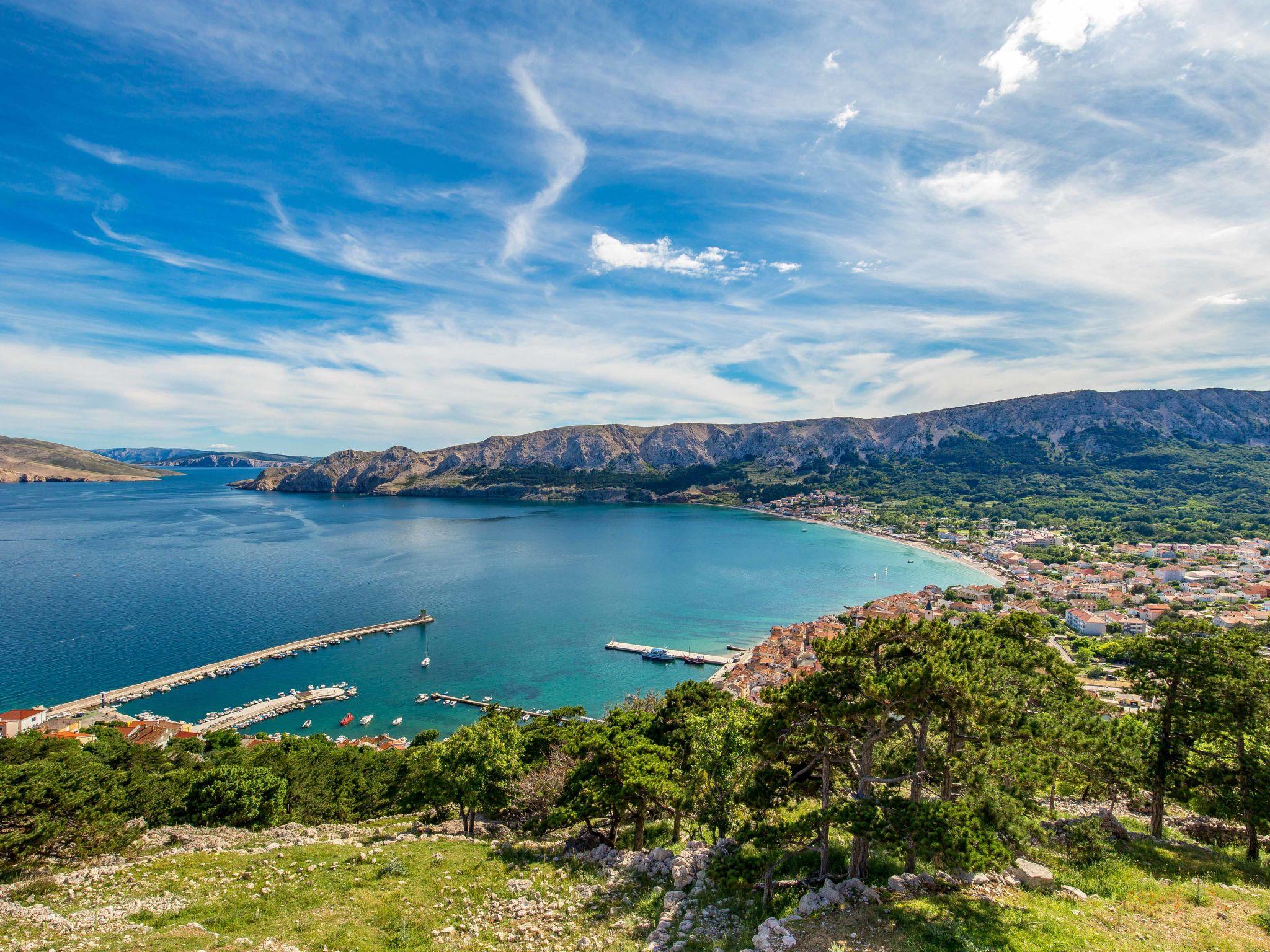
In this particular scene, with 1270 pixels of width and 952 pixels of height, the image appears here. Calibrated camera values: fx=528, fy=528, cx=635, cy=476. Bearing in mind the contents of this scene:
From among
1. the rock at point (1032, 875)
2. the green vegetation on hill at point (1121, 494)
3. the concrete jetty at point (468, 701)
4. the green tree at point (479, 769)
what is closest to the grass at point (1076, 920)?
the rock at point (1032, 875)

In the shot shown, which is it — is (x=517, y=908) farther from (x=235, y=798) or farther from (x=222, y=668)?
(x=222, y=668)

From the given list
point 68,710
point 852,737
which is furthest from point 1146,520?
point 68,710

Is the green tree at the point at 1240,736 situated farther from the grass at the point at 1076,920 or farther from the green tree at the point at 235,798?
the green tree at the point at 235,798

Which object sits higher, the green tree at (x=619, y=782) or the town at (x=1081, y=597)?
the green tree at (x=619, y=782)

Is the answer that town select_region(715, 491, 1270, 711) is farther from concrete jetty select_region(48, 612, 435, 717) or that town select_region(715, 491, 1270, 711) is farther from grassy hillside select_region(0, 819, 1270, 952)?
concrete jetty select_region(48, 612, 435, 717)

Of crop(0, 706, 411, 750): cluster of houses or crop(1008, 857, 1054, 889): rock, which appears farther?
crop(0, 706, 411, 750): cluster of houses

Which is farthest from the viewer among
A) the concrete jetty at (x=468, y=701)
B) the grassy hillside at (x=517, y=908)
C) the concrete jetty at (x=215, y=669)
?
the concrete jetty at (x=468, y=701)

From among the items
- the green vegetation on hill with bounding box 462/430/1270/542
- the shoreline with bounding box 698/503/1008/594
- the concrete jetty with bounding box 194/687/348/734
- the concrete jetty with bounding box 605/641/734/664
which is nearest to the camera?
the concrete jetty with bounding box 194/687/348/734

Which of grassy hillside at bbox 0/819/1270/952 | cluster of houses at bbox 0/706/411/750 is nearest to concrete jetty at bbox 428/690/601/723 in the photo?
cluster of houses at bbox 0/706/411/750
